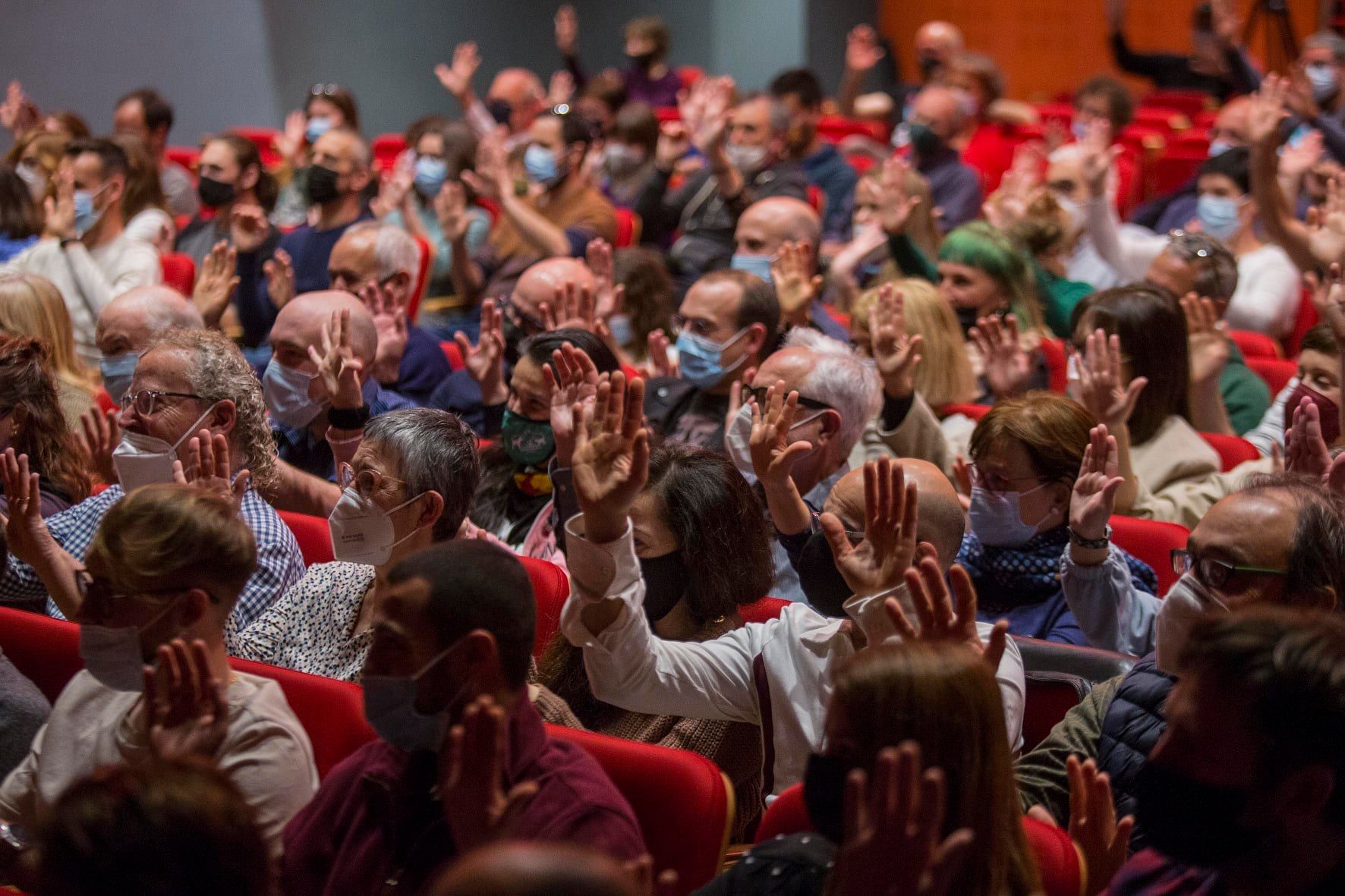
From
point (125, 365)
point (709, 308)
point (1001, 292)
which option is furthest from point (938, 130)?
point (125, 365)

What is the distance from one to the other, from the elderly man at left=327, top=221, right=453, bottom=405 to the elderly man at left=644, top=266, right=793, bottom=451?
2.69ft

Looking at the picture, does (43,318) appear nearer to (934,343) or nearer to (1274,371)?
(934,343)

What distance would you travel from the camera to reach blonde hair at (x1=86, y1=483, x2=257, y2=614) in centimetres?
210

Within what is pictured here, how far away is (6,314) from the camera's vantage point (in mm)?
3951

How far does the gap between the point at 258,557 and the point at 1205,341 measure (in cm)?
270

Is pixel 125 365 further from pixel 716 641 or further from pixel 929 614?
pixel 929 614

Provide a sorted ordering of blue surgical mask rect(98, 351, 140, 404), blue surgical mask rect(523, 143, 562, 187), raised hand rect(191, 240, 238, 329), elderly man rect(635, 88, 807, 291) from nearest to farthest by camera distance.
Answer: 1. blue surgical mask rect(98, 351, 140, 404)
2. raised hand rect(191, 240, 238, 329)
3. elderly man rect(635, 88, 807, 291)
4. blue surgical mask rect(523, 143, 562, 187)

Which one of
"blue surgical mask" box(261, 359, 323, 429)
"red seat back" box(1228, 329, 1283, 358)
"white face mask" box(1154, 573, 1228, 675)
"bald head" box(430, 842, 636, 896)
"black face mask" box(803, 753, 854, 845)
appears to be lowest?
"red seat back" box(1228, 329, 1283, 358)

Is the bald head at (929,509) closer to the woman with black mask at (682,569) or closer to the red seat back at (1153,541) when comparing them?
the woman with black mask at (682,569)

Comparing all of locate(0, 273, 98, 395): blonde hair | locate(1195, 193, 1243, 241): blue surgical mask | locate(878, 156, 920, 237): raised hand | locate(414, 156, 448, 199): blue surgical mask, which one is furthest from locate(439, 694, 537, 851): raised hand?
locate(414, 156, 448, 199): blue surgical mask

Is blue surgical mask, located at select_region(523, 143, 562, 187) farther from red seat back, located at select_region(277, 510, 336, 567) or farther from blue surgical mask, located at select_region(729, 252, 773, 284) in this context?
red seat back, located at select_region(277, 510, 336, 567)

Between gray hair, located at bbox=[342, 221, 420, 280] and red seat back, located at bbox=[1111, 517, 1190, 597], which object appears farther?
gray hair, located at bbox=[342, 221, 420, 280]

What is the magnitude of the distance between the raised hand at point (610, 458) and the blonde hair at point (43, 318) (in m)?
2.33

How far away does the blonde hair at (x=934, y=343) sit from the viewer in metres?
4.16
